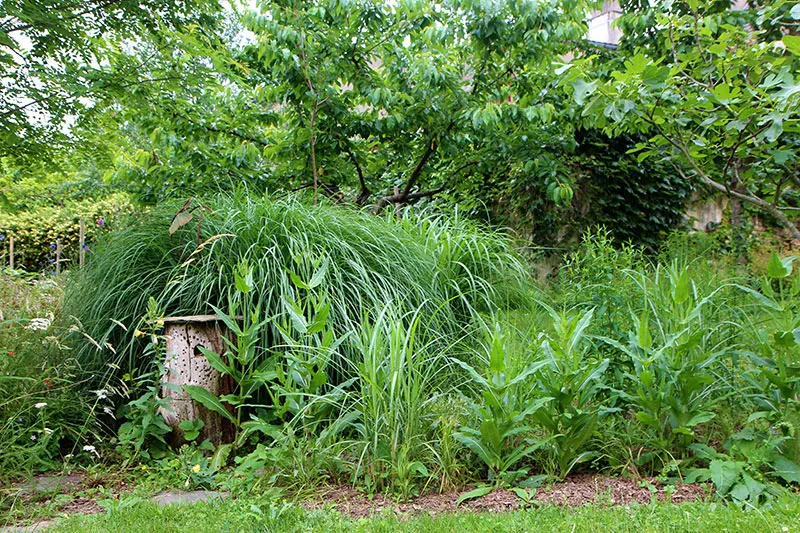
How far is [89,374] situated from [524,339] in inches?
105

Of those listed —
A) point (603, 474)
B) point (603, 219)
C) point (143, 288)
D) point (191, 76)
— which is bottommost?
point (603, 474)

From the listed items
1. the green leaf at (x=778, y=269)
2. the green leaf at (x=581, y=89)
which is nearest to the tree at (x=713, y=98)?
the green leaf at (x=581, y=89)

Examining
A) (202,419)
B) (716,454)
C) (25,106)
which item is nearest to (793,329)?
(716,454)

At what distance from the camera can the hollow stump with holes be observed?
10.9 feet

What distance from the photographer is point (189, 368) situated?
132 inches

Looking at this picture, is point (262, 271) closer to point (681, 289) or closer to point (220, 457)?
point (220, 457)

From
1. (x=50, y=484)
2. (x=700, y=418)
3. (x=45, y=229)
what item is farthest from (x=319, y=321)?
(x=45, y=229)

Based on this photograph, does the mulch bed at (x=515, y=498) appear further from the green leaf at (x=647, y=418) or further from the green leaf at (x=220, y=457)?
the green leaf at (x=220, y=457)

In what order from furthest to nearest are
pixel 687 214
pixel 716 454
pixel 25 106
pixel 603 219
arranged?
pixel 687 214 → pixel 603 219 → pixel 25 106 → pixel 716 454

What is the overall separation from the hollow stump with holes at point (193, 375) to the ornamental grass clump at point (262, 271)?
20 cm

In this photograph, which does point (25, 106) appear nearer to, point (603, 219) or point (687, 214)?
point (603, 219)

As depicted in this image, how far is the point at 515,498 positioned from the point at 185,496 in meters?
1.51

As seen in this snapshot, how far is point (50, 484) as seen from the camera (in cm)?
298

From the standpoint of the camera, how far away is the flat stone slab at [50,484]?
2.86 m
